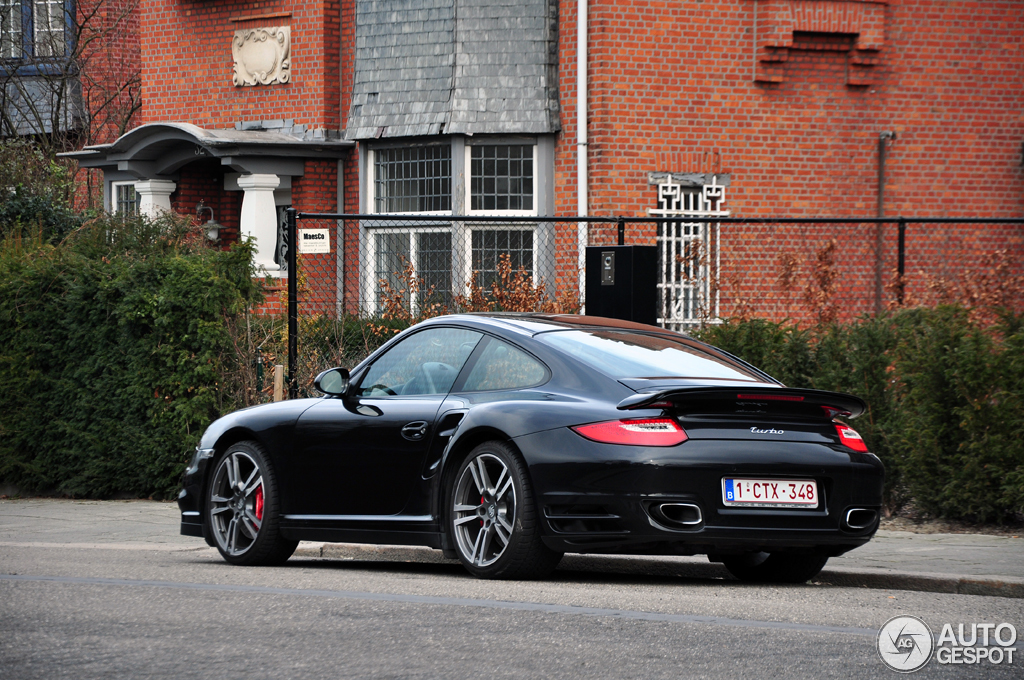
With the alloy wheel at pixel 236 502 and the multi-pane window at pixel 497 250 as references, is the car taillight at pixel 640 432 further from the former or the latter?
the multi-pane window at pixel 497 250

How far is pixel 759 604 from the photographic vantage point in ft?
21.9

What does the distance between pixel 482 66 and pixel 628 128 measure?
210 cm

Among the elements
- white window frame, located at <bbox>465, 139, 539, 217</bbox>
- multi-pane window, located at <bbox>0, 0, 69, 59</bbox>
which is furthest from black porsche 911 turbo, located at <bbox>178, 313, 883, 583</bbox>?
multi-pane window, located at <bbox>0, 0, 69, 59</bbox>

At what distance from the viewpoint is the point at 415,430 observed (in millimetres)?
7797

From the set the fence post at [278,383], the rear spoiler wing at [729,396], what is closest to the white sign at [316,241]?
the fence post at [278,383]

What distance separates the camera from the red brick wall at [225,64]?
20141 millimetres

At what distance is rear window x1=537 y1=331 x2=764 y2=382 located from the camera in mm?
7445

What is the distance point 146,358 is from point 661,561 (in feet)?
19.1

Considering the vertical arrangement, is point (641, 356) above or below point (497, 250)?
below

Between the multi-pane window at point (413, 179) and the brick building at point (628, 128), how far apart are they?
1.2 inches

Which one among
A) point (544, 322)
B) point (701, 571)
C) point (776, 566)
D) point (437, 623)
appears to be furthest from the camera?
point (701, 571)

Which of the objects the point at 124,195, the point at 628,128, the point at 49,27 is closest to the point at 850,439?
the point at 628,128

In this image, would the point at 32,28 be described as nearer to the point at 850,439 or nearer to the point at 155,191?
the point at 155,191

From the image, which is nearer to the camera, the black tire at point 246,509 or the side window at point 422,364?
the side window at point 422,364
